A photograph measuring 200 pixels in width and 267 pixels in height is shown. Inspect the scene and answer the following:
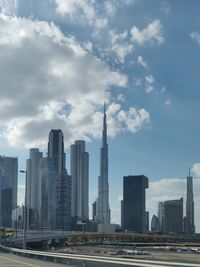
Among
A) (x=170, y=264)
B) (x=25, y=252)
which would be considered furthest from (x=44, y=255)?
(x=170, y=264)

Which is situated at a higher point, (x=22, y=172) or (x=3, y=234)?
(x=22, y=172)

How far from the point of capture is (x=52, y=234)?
636ft

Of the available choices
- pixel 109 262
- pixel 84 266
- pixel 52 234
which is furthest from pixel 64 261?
pixel 52 234

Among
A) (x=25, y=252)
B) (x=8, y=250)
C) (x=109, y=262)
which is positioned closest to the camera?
(x=109, y=262)

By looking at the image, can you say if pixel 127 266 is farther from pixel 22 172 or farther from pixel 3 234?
pixel 3 234

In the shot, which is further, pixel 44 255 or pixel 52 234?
pixel 52 234

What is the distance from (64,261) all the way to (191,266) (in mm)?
17268

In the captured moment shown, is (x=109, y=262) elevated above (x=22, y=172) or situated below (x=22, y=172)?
below

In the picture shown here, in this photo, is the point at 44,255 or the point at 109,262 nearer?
the point at 109,262

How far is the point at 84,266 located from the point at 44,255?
483 inches

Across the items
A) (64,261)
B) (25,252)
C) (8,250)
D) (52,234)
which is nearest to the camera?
(64,261)

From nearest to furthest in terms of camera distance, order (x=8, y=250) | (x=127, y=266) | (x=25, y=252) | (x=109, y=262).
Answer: (x=127, y=266) → (x=109, y=262) → (x=25, y=252) → (x=8, y=250)

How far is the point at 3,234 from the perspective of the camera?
127 metres

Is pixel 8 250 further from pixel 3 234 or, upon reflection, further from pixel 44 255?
pixel 3 234
